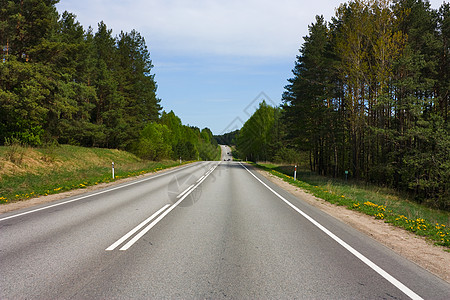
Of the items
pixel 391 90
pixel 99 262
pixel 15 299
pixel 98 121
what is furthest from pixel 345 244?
pixel 98 121

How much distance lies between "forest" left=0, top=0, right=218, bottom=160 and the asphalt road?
682 inches

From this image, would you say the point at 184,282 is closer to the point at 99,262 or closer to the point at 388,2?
the point at 99,262

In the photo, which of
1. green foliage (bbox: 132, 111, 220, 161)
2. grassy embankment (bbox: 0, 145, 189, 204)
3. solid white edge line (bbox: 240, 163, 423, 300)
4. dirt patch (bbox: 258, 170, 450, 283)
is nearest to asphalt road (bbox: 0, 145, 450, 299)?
solid white edge line (bbox: 240, 163, 423, 300)

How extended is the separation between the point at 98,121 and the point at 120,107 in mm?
3841

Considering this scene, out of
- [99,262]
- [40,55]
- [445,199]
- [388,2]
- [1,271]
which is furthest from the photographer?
[40,55]

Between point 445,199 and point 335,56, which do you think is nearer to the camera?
point 445,199

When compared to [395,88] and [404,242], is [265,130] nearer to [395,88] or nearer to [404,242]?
[395,88]

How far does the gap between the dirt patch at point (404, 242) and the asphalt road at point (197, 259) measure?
10.5 inches

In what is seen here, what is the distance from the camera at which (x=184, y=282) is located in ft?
10.8

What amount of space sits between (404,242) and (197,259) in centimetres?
444

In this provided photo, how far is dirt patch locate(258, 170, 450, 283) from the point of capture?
4.15 metres

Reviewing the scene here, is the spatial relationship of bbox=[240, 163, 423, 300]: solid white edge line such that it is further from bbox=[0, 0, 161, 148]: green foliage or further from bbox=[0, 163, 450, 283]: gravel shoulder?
bbox=[0, 0, 161, 148]: green foliage

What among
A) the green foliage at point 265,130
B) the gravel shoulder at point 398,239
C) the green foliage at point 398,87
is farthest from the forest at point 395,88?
the green foliage at point 265,130

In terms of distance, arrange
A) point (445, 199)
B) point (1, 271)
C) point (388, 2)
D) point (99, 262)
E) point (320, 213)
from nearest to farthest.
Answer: point (1, 271) < point (99, 262) < point (320, 213) < point (445, 199) < point (388, 2)
